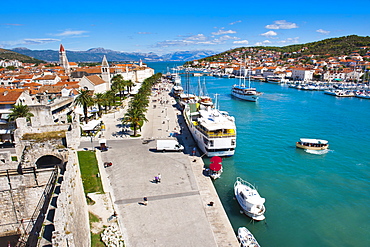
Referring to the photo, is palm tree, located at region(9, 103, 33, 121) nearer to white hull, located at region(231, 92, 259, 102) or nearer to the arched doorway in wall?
the arched doorway in wall

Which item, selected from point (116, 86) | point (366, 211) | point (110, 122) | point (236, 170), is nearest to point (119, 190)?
point (236, 170)

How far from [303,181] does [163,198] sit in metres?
15.7

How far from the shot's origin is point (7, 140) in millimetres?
32562

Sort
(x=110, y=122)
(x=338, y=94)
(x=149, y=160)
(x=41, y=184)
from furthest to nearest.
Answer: (x=338, y=94), (x=110, y=122), (x=149, y=160), (x=41, y=184)

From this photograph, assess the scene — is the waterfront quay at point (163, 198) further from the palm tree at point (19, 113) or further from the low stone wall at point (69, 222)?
the palm tree at point (19, 113)

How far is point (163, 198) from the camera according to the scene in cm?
1973

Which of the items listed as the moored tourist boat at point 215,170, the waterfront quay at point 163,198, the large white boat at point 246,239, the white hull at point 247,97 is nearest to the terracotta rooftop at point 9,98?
the waterfront quay at point 163,198

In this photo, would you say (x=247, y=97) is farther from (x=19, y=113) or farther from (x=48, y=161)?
(x=48, y=161)

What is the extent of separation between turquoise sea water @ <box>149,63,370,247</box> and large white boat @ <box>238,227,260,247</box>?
148cm

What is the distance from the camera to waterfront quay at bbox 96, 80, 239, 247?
15844 millimetres

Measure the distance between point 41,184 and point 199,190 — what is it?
41.0 ft

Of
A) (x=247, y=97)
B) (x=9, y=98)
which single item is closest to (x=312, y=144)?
(x=9, y=98)

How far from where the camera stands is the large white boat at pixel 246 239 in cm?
1599

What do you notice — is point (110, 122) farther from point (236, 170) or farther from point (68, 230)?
point (68, 230)
